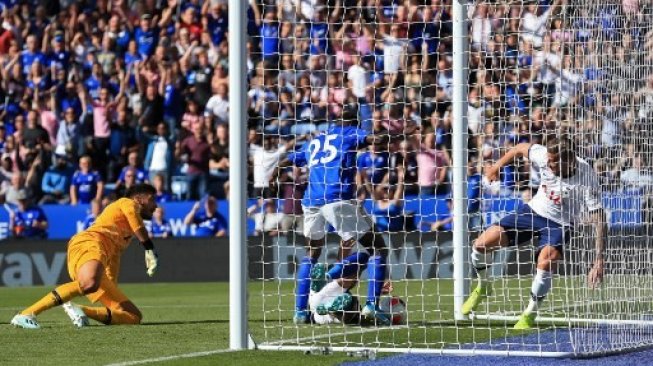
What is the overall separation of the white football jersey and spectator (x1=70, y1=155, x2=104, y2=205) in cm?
1091

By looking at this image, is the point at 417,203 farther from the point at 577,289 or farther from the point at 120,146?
the point at 577,289

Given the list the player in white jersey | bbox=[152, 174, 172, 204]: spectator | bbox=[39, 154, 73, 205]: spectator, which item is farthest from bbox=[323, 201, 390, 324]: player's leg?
bbox=[39, 154, 73, 205]: spectator

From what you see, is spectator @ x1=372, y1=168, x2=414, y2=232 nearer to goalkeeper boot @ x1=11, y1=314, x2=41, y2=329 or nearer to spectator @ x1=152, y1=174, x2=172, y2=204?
spectator @ x1=152, y1=174, x2=172, y2=204

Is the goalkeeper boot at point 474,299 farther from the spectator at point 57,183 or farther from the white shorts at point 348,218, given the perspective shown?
the spectator at point 57,183

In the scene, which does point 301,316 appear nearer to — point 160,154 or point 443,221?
point 443,221

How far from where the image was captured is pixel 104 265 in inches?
516

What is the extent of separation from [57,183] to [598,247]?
13.8 metres

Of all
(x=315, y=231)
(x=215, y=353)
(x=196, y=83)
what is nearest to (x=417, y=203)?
(x=196, y=83)

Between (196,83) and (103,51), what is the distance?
2.36m

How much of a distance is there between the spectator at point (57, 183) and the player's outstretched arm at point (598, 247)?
13.3 m

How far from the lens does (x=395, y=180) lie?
20.8m

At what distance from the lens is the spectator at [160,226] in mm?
21406

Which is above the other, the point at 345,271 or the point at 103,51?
the point at 103,51

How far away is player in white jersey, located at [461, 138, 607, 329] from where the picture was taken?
10.9 metres
